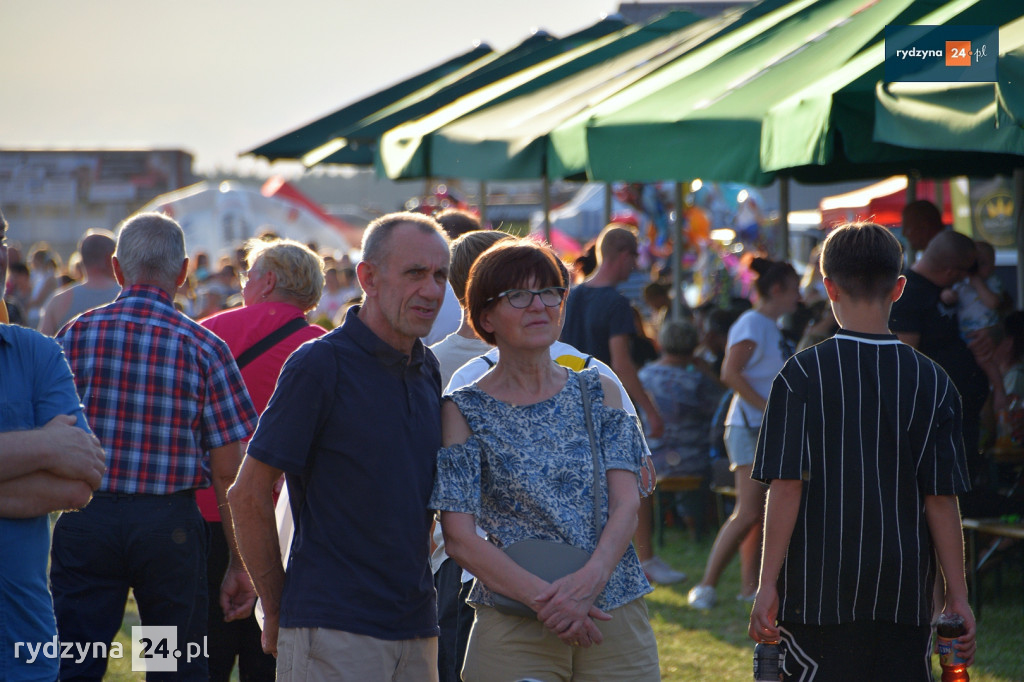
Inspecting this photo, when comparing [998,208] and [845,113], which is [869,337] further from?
[998,208]

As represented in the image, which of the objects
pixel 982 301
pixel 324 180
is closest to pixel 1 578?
pixel 982 301

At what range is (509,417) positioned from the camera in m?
2.67

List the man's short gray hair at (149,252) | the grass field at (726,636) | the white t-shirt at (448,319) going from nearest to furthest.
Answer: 1. the man's short gray hair at (149,252)
2. the white t-shirt at (448,319)
3. the grass field at (726,636)

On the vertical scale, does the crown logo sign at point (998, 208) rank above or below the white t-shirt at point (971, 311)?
above

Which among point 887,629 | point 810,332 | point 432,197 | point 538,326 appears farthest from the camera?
point 432,197

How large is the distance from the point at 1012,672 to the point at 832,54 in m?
3.11

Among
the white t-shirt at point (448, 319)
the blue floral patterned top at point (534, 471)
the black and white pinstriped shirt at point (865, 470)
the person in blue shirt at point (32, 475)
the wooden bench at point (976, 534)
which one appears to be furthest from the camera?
the wooden bench at point (976, 534)

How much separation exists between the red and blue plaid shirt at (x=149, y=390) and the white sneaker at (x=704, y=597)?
145 inches

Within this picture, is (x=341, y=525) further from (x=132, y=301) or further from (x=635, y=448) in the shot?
(x=132, y=301)

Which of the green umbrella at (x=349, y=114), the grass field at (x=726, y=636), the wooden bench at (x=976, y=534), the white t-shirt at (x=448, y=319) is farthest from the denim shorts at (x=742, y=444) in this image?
the green umbrella at (x=349, y=114)

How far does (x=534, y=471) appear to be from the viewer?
103 inches

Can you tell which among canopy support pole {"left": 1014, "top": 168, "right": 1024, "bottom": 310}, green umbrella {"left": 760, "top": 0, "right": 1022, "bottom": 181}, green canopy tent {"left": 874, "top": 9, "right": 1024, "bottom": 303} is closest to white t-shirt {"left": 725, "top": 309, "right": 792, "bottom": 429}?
green umbrella {"left": 760, "top": 0, "right": 1022, "bottom": 181}

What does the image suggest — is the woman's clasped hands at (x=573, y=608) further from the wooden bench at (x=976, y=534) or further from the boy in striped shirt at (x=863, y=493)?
the wooden bench at (x=976, y=534)

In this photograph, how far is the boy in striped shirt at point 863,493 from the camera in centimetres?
298
